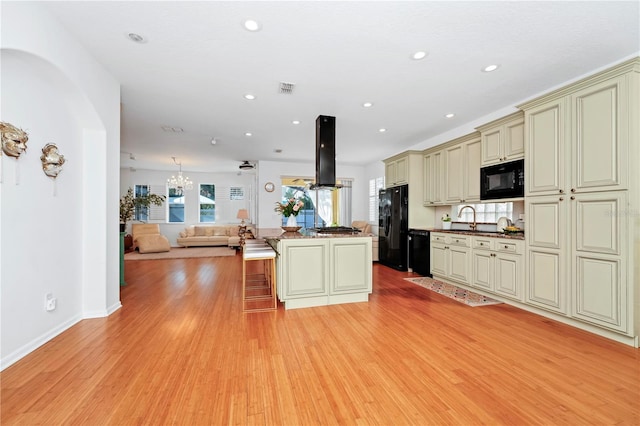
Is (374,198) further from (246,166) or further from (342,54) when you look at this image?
(342,54)

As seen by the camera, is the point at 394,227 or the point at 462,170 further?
the point at 394,227

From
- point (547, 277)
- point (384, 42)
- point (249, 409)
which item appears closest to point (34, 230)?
point (249, 409)

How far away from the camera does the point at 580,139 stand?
2.77 metres

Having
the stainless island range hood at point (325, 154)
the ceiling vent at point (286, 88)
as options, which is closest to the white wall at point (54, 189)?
the ceiling vent at point (286, 88)

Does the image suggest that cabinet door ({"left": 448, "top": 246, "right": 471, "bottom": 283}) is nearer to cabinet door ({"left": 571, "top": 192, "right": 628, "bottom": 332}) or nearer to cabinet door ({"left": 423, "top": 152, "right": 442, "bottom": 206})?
cabinet door ({"left": 423, "top": 152, "right": 442, "bottom": 206})

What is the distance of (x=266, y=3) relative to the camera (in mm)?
2037

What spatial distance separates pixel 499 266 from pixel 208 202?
376 inches

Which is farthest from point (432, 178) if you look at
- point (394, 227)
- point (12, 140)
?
point (12, 140)

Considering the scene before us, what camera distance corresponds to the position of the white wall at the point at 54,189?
208 cm

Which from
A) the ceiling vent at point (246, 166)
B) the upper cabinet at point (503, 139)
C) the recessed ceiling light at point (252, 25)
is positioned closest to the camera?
the recessed ceiling light at point (252, 25)

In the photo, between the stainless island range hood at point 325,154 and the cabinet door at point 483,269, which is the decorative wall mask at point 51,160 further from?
the cabinet door at point 483,269

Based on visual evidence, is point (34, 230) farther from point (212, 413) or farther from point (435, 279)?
point (435, 279)

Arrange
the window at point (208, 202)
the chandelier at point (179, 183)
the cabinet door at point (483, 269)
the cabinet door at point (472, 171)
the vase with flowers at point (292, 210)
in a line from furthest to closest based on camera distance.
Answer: the window at point (208, 202), the chandelier at point (179, 183), the cabinet door at point (472, 171), the vase with flowers at point (292, 210), the cabinet door at point (483, 269)

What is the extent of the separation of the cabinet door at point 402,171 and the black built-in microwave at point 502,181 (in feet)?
5.44
